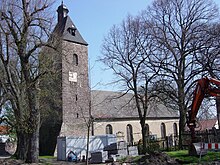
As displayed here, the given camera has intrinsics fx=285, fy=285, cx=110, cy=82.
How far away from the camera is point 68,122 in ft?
123

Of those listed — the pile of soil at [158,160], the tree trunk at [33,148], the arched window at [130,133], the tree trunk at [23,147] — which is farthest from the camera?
the arched window at [130,133]

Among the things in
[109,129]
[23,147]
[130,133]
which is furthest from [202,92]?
[130,133]

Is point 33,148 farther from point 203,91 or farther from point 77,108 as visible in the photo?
point 77,108

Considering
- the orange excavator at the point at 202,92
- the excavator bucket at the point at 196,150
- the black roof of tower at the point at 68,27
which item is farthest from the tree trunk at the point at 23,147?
the black roof of tower at the point at 68,27

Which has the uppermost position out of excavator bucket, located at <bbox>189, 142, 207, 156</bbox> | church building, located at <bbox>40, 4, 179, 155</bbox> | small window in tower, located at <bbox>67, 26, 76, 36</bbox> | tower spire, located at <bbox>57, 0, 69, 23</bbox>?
tower spire, located at <bbox>57, 0, 69, 23</bbox>

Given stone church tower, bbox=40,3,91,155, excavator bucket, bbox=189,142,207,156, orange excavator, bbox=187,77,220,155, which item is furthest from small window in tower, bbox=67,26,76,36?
excavator bucket, bbox=189,142,207,156

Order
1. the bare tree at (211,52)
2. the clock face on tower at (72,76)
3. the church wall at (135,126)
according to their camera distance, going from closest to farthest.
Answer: the bare tree at (211,52)
the clock face on tower at (72,76)
the church wall at (135,126)

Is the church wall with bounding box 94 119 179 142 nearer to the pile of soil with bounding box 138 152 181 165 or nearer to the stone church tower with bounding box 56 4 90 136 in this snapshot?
the stone church tower with bounding box 56 4 90 136

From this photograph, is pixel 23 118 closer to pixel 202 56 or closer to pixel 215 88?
pixel 215 88

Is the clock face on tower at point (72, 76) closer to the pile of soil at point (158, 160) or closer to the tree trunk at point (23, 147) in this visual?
the tree trunk at point (23, 147)

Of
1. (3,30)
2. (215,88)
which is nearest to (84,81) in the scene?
(3,30)

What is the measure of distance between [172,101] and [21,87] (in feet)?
47.9

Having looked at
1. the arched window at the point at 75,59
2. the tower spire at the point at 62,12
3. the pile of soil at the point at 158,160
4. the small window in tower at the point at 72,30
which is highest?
the tower spire at the point at 62,12

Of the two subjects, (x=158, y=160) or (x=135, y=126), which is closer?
(x=158, y=160)
